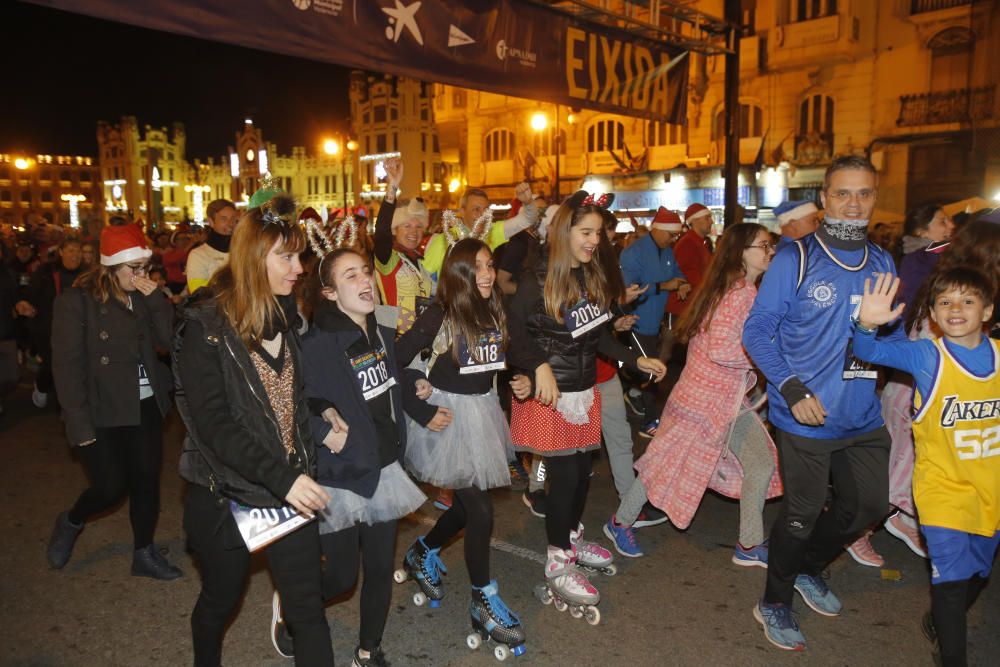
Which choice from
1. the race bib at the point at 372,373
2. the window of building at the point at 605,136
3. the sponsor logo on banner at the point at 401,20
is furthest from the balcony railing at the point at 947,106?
the race bib at the point at 372,373

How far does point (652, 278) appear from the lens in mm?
7582

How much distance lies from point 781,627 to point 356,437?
2416 millimetres

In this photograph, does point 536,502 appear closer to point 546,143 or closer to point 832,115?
point 832,115

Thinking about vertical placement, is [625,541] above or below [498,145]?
below

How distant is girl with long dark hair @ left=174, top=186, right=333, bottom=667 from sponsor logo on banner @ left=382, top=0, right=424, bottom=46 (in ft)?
14.7

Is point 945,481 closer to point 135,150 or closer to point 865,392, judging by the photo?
point 865,392

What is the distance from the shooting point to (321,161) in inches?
3986

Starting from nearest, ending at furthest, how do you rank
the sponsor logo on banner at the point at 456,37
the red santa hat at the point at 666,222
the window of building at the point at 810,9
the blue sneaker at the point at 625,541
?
the blue sneaker at the point at 625,541 → the sponsor logo on banner at the point at 456,37 → the red santa hat at the point at 666,222 → the window of building at the point at 810,9

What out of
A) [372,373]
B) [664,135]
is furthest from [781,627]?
[664,135]

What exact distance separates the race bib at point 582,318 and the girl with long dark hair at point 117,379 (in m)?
2.53

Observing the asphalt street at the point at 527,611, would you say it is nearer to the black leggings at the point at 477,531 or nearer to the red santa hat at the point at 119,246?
the black leggings at the point at 477,531

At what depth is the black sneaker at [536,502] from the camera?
5.71 metres

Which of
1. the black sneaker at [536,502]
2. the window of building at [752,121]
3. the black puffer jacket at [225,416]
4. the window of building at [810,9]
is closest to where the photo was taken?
the black puffer jacket at [225,416]

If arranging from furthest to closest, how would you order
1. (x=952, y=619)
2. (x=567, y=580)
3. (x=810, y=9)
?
1. (x=810, y=9)
2. (x=567, y=580)
3. (x=952, y=619)
